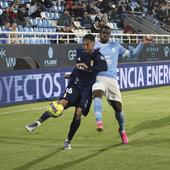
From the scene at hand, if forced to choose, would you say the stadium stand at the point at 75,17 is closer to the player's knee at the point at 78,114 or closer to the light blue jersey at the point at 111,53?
the light blue jersey at the point at 111,53

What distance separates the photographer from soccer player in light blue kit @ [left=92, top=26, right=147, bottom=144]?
9.80m

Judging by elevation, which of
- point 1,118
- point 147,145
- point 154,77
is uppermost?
point 147,145

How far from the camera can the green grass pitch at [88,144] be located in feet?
26.7

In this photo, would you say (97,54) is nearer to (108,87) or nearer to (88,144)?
(108,87)

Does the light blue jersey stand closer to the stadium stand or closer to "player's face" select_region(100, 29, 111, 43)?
"player's face" select_region(100, 29, 111, 43)

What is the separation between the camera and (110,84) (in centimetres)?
997

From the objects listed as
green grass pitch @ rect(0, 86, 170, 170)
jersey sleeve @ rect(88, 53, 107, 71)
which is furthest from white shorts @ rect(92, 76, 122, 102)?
green grass pitch @ rect(0, 86, 170, 170)

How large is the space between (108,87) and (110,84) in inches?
3.2

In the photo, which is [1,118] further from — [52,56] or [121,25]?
[121,25]

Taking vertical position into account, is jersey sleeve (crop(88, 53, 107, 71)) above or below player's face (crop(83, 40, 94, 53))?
below

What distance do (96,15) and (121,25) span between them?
4.84 m

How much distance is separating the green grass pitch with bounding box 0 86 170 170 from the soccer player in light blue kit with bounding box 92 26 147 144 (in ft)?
1.72

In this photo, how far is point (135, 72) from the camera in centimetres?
2322

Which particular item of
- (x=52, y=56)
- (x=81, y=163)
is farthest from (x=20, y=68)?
(x=81, y=163)
